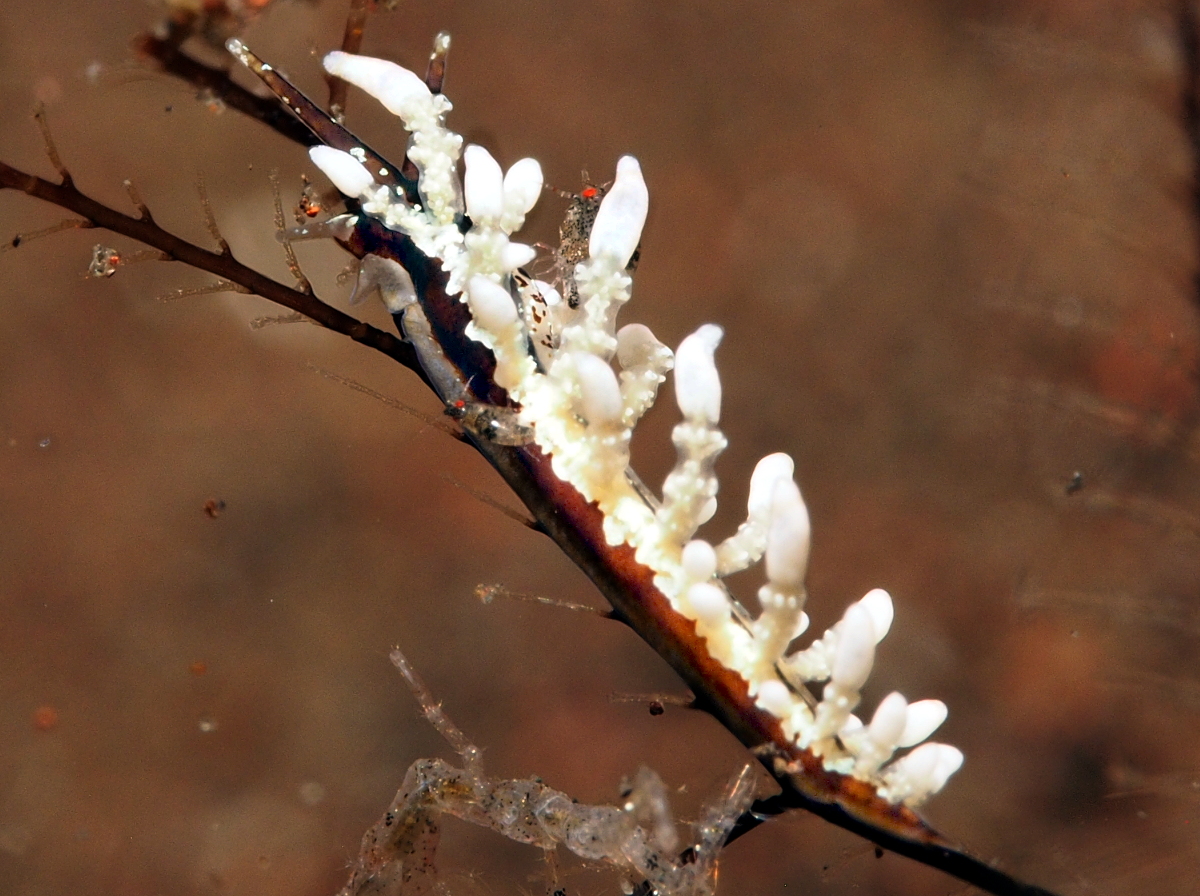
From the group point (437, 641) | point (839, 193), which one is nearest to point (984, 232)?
point (839, 193)

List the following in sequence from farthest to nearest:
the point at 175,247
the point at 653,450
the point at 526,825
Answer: the point at 653,450 → the point at 526,825 → the point at 175,247

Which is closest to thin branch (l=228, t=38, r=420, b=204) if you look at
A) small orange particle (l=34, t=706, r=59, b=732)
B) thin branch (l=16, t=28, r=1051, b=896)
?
thin branch (l=16, t=28, r=1051, b=896)

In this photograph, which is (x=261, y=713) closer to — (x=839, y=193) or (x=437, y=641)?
(x=437, y=641)

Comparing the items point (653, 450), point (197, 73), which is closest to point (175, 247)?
point (197, 73)

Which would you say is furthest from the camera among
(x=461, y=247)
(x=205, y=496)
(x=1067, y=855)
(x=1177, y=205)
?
(x=1177, y=205)

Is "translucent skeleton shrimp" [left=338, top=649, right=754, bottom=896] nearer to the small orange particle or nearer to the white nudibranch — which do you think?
the white nudibranch

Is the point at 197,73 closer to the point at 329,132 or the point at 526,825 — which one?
the point at 329,132
